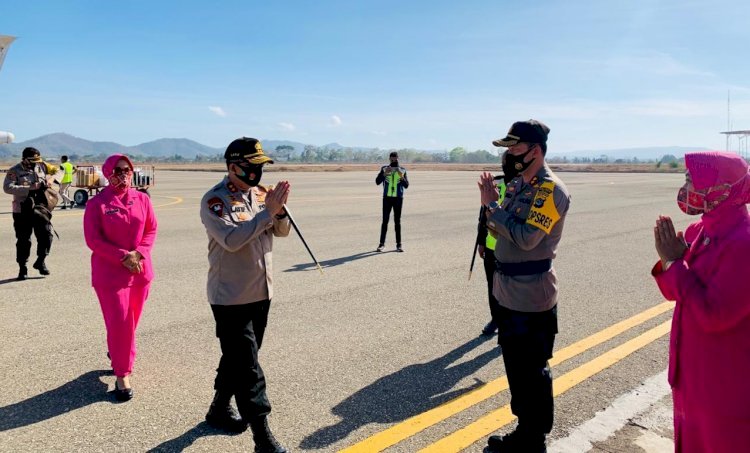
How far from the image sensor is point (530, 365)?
3.15m

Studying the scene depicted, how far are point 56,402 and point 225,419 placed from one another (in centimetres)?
134

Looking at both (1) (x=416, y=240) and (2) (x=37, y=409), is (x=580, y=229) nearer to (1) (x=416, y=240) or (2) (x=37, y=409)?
(1) (x=416, y=240)

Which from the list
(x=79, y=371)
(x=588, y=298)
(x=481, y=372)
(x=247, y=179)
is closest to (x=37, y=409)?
(x=79, y=371)

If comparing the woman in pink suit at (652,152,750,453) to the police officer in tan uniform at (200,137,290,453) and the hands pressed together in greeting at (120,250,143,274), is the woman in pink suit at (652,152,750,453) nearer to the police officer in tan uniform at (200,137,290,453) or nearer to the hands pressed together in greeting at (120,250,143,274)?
the police officer in tan uniform at (200,137,290,453)

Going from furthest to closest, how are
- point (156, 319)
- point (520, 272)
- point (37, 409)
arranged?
point (156, 319) < point (37, 409) < point (520, 272)

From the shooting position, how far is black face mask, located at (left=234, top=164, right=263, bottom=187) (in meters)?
3.27

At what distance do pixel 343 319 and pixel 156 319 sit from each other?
1989 mm

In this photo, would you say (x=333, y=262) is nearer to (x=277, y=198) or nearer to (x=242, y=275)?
(x=242, y=275)

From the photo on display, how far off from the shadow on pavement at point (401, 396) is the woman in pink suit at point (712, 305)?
6.00ft

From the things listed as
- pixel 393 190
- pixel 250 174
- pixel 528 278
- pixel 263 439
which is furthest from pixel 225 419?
pixel 393 190

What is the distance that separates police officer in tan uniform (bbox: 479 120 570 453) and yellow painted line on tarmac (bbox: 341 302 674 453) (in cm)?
49

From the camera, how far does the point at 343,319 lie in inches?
228

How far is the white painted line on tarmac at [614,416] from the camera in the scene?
10.8 ft

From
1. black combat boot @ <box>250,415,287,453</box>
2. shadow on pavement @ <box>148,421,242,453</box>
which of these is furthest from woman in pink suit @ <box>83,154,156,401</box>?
black combat boot @ <box>250,415,287,453</box>
